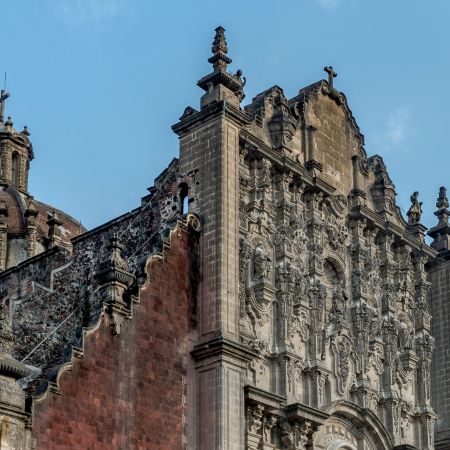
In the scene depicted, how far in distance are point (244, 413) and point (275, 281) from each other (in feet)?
12.8

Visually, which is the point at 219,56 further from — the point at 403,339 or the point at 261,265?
the point at 403,339

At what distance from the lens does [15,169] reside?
50375mm

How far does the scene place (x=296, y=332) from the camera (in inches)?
1149

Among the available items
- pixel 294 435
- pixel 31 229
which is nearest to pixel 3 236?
pixel 31 229

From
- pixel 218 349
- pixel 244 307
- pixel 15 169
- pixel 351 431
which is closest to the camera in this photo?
pixel 218 349

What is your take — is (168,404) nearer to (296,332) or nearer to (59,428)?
(59,428)

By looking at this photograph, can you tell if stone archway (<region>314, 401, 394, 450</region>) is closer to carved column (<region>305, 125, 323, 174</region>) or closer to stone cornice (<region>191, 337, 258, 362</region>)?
stone cornice (<region>191, 337, 258, 362</region>)

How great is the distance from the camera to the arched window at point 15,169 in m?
50.1

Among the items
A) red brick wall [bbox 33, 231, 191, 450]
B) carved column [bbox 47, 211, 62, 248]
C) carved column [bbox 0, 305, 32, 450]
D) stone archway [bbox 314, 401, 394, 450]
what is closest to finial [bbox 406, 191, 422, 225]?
stone archway [bbox 314, 401, 394, 450]

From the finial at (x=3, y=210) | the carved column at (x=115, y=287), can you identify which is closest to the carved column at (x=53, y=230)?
the finial at (x=3, y=210)

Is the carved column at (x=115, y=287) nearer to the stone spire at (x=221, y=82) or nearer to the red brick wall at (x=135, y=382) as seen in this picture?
the red brick wall at (x=135, y=382)

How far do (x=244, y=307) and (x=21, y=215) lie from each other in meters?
20.7

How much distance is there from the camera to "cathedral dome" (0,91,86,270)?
146 feet

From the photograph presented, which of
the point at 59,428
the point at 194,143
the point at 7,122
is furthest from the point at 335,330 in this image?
the point at 7,122
